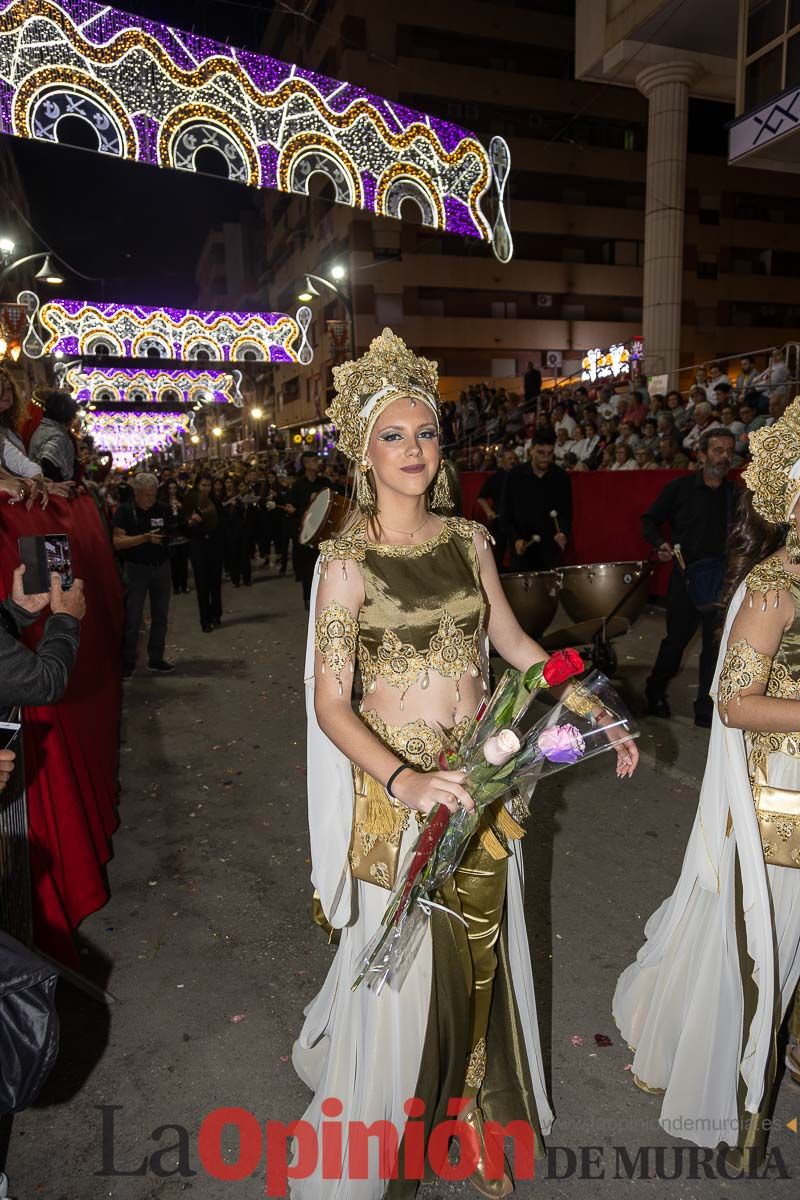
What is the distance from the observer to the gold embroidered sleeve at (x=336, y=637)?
1.91m

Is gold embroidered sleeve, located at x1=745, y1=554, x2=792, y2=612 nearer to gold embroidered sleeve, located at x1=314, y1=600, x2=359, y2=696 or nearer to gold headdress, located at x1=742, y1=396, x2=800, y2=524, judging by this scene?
gold headdress, located at x1=742, y1=396, x2=800, y2=524

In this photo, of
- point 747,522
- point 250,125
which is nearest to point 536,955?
point 747,522

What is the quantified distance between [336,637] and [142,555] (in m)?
6.08

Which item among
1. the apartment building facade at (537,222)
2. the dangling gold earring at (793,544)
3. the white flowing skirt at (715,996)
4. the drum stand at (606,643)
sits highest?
the apartment building facade at (537,222)

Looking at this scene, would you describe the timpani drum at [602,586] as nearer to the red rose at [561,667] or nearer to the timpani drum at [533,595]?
the timpani drum at [533,595]

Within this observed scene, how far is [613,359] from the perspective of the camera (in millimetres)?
24953

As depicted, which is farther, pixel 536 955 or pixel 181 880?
pixel 181 880

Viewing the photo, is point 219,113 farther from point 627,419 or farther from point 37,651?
point 627,419

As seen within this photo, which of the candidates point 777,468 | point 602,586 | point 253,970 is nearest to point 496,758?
point 777,468

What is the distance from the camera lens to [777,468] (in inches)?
80.7

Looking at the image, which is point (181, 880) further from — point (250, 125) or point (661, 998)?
point (250, 125)

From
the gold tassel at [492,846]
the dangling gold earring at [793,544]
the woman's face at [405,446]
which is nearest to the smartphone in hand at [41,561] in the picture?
the woman's face at [405,446]

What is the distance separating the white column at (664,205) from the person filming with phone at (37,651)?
15.6 meters

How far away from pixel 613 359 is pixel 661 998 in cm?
2552
